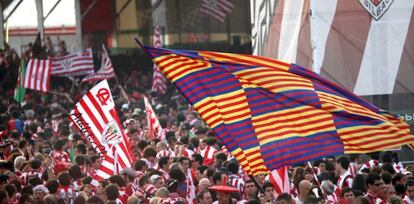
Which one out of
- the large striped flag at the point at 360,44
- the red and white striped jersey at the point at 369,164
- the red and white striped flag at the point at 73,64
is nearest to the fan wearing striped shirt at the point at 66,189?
Answer: the red and white striped jersey at the point at 369,164

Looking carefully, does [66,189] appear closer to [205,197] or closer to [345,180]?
[205,197]

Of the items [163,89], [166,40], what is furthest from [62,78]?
[163,89]

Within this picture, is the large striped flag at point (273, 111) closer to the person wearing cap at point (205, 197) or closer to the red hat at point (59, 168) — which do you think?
the person wearing cap at point (205, 197)

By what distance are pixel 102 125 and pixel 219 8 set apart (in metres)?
24.5

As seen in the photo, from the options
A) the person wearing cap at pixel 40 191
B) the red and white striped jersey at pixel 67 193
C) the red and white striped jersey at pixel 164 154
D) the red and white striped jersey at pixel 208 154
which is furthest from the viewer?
the red and white striped jersey at pixel 208 154

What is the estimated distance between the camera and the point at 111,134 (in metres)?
17.3

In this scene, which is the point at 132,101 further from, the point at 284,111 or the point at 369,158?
the point at 284,111

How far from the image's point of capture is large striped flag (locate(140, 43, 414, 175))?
10727 mm

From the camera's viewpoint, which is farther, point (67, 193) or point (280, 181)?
point (67, 193)

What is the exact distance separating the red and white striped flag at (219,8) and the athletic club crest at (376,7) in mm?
25193

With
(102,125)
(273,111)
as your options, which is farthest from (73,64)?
(273,111)

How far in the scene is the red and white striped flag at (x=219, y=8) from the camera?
4178 cm

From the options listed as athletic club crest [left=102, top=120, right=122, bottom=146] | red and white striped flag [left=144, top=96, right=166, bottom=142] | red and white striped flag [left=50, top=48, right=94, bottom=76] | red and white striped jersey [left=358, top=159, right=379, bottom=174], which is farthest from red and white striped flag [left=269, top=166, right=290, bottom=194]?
red and white striped flag [left=50, top=48, right=94, bottom=76]

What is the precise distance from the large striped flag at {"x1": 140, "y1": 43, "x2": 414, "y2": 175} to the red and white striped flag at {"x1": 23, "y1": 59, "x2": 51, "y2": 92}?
18.7 meters
